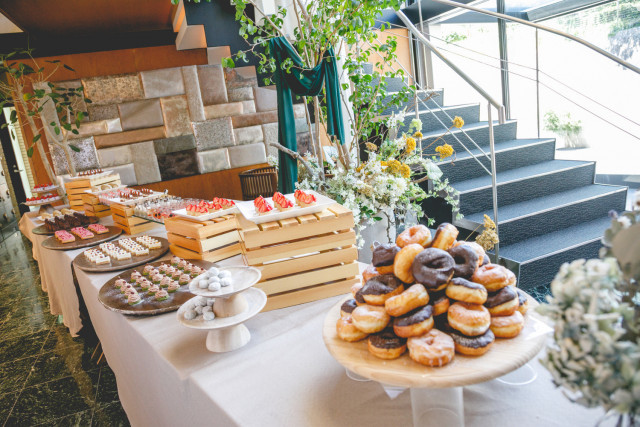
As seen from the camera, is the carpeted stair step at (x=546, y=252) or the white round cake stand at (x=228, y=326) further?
the carpeted stair step at (x=546, y=252)

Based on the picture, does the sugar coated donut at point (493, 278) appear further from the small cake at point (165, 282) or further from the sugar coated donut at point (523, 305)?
the small cake at point (165, 282)

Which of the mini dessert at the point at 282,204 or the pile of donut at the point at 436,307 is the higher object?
the mini dessert at the point at 282,204

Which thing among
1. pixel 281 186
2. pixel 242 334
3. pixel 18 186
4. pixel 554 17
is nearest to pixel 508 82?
pixel 554 17

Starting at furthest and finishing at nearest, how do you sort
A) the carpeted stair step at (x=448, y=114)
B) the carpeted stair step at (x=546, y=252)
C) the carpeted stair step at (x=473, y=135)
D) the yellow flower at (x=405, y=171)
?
the carpeted stair step at (x=448, y=114) → the carpeted stair step at (x=473, y=135) → the carpeted stair step at (x=546, y=252) → the yellow flower at (x=405, y=171)

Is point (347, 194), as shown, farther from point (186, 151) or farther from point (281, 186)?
point (186, 151)

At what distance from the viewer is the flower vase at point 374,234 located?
2104 millimetres

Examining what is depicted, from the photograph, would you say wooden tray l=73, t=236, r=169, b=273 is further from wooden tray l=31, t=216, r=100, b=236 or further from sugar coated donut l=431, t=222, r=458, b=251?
sugar coated donut l=431, t=222, r=458, b=251

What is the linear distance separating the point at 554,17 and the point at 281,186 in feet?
10.9

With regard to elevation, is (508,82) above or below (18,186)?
above

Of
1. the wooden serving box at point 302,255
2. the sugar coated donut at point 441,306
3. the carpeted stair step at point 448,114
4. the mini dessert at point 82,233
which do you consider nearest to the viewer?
the sugar coated donut at point 441,306

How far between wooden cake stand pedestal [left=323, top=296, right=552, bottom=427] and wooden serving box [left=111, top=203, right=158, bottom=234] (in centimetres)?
195

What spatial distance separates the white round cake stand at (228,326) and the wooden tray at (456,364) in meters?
0.35

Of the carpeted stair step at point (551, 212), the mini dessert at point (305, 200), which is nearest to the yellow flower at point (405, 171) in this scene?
the mini dessert at point (305, 200)

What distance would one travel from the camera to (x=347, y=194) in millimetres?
1857
